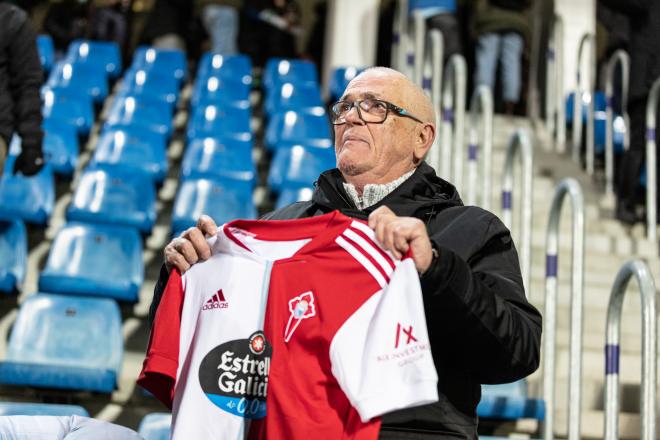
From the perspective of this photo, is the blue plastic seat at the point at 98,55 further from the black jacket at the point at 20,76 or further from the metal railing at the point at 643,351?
the metal railing at the point at 643,351

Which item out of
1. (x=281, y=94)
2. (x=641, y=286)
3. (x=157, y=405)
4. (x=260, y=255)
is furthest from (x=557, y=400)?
(x=281, y=94)

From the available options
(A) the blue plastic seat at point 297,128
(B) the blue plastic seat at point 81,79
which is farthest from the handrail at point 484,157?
(B) the blue plastic seat at point 81,79

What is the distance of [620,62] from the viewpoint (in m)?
6.60

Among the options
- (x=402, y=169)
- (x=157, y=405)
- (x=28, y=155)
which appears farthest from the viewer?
(x=28, y=155)

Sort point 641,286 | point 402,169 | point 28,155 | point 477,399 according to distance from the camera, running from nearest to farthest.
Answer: point 477,399 < point 402,169 < point 641,286 < point 28,155

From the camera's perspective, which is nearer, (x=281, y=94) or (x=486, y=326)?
(x=486, y=326)

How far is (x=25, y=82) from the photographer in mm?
4512

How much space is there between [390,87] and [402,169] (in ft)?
0.63

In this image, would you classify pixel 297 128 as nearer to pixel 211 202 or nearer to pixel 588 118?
pixel 211 202

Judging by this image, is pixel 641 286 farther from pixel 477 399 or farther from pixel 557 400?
pixel 477 399

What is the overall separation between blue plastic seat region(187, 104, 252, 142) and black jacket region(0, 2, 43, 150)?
7.67 ft

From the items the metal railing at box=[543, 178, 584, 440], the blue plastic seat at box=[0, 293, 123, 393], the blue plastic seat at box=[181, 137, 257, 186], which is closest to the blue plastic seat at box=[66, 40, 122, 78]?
the blue plastic seat at box=[181, 137, 257, 186]

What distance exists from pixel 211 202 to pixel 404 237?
142 inches

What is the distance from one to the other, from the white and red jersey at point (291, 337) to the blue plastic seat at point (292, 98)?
5247 millimetres
